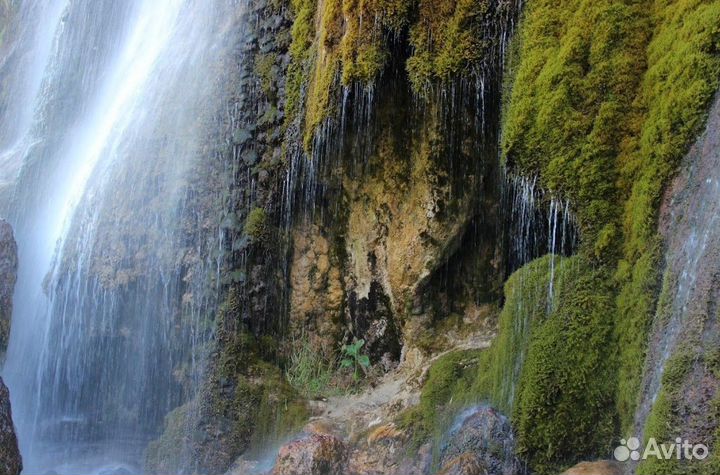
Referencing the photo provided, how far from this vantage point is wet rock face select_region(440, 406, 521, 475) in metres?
6.23

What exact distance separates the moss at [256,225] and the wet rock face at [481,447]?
4.01 m

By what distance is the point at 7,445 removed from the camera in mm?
7730

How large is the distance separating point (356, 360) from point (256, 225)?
2064 millimetres

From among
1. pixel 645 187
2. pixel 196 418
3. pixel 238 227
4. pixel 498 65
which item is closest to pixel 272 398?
pixel 196 418

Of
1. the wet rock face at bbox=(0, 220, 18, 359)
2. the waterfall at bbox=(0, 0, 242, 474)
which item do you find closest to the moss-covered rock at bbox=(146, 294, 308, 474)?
the waterfall at bbox=(0, 0, 242, 474)

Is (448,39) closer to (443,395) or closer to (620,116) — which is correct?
(620,116)

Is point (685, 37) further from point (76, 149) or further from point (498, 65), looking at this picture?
point (76, 149)

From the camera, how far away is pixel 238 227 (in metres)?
10.2

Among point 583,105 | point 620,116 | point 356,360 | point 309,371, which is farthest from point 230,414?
point 620,116

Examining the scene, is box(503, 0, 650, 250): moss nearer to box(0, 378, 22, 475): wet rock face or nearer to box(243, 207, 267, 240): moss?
box(243, 207, 267, 240): moss

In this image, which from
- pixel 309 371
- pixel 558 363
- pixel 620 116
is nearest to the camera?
pixel 558 363

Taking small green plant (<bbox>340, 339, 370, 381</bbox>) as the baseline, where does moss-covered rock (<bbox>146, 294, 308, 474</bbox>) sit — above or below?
below

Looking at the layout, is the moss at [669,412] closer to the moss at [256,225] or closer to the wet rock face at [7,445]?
the wet rock face at [7,445]

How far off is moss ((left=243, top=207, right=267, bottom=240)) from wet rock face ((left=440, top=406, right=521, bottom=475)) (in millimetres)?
4006
